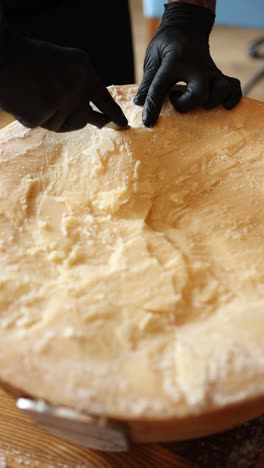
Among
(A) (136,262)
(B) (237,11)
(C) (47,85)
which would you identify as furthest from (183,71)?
(B) (237,11)

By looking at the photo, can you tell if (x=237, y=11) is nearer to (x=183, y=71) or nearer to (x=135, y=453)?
(x=183, y=71)

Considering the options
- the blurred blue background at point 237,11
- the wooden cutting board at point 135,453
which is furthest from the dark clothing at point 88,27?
the wooden cutting board at point 135,453

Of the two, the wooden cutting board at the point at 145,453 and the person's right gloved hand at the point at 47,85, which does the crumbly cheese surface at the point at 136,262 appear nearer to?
the person's right gloved hand at the point at 47,85

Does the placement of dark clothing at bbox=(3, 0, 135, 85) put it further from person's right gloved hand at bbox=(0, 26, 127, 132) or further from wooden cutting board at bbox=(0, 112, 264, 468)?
wooden cutting board at bbox=(0, 112, 264, 468)

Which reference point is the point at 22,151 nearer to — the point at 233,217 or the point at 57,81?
the point at 57,81

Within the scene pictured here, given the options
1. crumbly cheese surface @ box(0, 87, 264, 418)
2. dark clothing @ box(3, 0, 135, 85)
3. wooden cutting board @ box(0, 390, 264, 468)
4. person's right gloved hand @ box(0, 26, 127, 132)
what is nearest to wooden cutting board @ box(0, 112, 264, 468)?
wooden cutting board @ box(0, 390, 264, 468)

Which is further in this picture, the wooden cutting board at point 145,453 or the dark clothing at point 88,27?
the dark clothing at point 88,27
